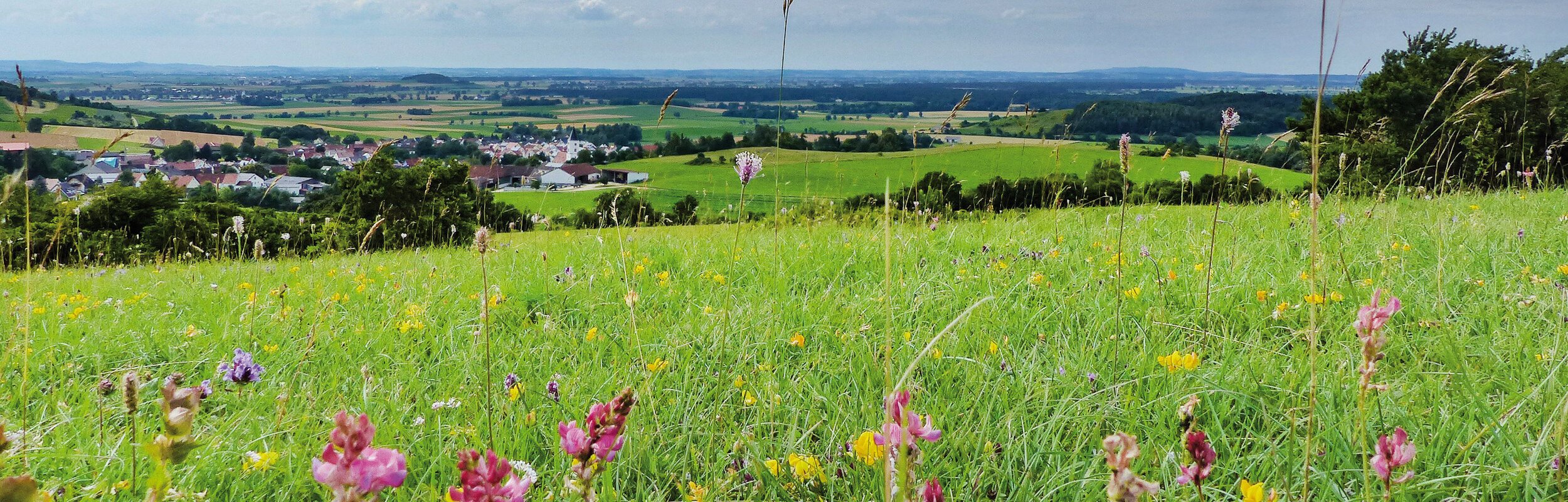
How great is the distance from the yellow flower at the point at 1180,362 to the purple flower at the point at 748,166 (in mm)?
1175

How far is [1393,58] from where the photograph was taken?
2500 centimetres

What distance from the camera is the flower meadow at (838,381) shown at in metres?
1.40

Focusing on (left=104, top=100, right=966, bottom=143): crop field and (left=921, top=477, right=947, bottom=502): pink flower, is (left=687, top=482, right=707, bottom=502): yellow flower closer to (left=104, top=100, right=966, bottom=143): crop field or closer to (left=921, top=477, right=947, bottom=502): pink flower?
(left=921, top=477, right=947, bottom=502): pink flower

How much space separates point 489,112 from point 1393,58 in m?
83.7

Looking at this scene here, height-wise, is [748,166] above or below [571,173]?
above

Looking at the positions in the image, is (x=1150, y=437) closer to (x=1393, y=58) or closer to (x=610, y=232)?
(x=610, y=232)

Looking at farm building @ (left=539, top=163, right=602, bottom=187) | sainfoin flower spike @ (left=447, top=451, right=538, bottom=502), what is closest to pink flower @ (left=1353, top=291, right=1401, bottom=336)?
sainfoin flower spike @ (left=447, top=451, right=538, bottom=502)

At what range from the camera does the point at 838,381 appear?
2.15 meters

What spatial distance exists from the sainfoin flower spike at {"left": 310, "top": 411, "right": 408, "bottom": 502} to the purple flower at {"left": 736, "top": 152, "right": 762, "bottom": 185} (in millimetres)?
1547

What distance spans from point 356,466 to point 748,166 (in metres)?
1.64

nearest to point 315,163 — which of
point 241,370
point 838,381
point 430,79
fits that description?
point 241,370

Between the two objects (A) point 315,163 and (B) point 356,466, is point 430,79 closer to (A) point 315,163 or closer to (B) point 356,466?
(A) point 315,163

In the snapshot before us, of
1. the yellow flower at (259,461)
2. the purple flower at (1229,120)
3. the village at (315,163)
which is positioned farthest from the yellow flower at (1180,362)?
the village at (315,163)

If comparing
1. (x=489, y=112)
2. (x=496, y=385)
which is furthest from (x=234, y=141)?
(x=496, y=385)
